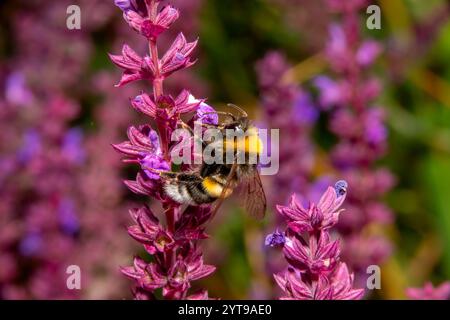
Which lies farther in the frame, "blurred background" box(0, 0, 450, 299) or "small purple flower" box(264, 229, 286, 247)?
"blurred background" box(0, 0, 450, 299)

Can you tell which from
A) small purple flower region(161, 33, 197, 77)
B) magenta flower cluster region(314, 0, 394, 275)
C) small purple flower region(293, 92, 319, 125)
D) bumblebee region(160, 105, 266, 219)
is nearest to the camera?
small purple flower region(161, 33, 197, 77)

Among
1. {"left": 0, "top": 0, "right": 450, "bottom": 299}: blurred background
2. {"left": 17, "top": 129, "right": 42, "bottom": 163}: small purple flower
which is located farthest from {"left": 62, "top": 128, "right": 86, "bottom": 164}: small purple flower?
{"left": 17, "top": 129, "right": 42, "bottom": 163}: small purple flower

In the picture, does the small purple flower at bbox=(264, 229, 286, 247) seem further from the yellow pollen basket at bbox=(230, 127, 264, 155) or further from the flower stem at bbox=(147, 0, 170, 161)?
the yellow pollen basket at bbox=(230, 127, 264, 155)

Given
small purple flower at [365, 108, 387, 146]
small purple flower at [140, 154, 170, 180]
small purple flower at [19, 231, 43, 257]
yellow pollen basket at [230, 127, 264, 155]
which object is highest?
A: small purple flower at [365, 108, 387, 146]

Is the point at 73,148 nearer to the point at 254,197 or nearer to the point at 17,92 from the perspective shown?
the point at 17,92

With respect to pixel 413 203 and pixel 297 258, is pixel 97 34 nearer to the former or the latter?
pixel 413 203
